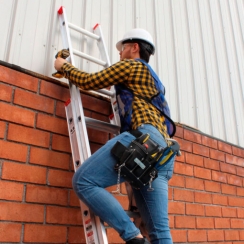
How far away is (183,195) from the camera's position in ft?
10.4

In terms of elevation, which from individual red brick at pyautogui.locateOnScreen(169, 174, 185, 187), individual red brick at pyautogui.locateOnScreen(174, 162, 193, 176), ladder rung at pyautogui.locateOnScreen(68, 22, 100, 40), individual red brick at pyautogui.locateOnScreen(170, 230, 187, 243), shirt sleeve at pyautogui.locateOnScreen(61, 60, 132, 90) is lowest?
individual red brick at pyautogui.locateOnScreen(170, 230, 187, 243)

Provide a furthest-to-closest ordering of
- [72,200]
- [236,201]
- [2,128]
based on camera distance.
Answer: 1. [236,201]
2. [72,200]
3. [2,128]

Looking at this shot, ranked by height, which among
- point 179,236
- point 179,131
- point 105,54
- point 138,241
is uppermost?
point 105,54

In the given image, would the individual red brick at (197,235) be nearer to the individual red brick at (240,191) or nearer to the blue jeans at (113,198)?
the individual red brick at (240,191)

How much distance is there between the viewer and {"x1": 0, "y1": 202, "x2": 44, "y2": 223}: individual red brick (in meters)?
1.99

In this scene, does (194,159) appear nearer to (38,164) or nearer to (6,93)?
(38,164)

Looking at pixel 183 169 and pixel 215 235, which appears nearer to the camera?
pixel 183 169

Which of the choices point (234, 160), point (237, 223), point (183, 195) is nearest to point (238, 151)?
point (234, 160)

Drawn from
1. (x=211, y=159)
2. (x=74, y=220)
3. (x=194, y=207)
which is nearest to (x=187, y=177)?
(x=194, y=207)

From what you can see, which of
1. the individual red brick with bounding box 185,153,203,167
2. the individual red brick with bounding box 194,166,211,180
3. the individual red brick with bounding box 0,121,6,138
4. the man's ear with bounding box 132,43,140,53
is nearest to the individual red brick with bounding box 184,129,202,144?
the individual red brick with bounding box 185,153,203,167

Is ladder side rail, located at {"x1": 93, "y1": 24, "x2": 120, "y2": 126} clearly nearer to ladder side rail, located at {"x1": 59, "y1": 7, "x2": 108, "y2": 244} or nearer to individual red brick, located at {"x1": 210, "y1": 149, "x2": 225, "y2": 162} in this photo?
ladder side rail, located at {"x1": 59, "y1": 7, "x2": 108, "y2": 244}

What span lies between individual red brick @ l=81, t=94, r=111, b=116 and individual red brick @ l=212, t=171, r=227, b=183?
151 cm

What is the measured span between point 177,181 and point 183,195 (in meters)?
0.15

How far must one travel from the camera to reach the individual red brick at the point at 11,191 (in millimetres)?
2012
